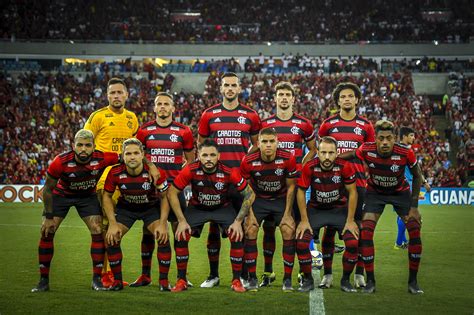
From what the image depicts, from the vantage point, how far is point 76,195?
904 cm

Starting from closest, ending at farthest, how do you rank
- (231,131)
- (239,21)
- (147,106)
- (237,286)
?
(237,286) → (231,131) → (147,106) → (239,21)

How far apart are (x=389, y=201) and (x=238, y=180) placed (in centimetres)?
192

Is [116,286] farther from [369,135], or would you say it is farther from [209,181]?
[369,135]

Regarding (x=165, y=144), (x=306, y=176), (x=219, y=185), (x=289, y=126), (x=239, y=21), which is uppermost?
(x=239, y=21)

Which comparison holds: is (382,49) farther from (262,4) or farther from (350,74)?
(262,4)

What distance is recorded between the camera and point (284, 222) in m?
8.81

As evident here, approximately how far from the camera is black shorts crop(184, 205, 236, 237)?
8.88 metres

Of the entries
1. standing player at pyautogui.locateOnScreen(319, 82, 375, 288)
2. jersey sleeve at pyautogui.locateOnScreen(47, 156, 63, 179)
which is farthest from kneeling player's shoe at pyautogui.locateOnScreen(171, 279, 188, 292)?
standing player at pyautogui.locateOnScreen(319, 82, 375, 288)

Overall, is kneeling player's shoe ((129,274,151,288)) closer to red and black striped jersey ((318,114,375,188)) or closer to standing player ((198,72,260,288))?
standing player ((198,72,260,288))

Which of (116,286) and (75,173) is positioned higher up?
(75,173)

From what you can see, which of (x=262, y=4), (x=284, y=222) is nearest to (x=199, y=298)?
(x=284, y=222)

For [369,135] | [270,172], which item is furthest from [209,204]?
[369,135]

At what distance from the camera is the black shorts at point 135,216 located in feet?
29.3

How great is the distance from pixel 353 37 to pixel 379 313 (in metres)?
43.4
